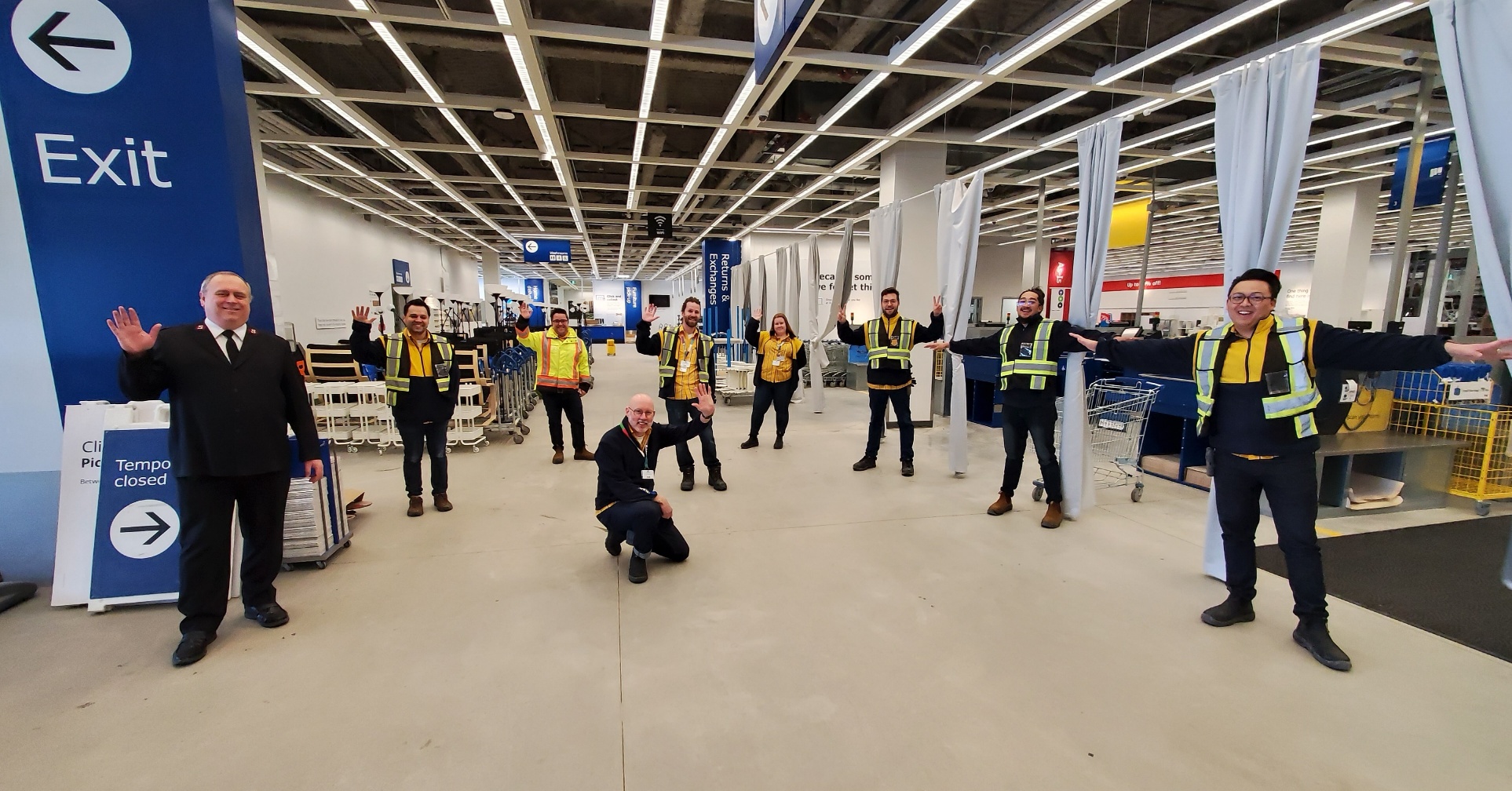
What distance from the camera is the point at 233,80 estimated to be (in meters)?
3.08

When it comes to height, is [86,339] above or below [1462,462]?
above

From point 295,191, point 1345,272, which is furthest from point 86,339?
point 1345,272

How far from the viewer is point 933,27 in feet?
15.1

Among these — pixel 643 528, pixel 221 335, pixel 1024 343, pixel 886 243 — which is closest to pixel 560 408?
pixel 643 528

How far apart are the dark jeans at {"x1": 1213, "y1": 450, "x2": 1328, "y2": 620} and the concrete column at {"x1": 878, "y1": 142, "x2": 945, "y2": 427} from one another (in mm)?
4952

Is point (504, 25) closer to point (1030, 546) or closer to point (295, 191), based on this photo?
point (1030, 546)

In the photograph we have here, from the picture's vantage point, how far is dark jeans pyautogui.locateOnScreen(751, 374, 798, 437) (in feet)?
20.6

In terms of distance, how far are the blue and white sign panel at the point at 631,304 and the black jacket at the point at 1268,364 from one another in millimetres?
32821

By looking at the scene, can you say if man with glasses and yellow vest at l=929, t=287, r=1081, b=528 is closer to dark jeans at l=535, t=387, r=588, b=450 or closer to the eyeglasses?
the eyeglasses

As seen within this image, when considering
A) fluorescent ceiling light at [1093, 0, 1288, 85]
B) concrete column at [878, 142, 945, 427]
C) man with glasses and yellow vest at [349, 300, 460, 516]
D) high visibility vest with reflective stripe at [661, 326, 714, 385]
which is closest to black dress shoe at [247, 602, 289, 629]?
man with glasses and yellow vest at [349, 300, 460, 516]

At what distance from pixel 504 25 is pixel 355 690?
4617mm

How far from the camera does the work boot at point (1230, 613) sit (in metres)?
2.77

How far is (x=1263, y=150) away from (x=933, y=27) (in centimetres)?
267

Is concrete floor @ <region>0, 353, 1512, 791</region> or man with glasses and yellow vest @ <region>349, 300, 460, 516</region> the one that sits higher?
man with glasses and yellow vest @ <region>349, 300, 460, 516</region>
